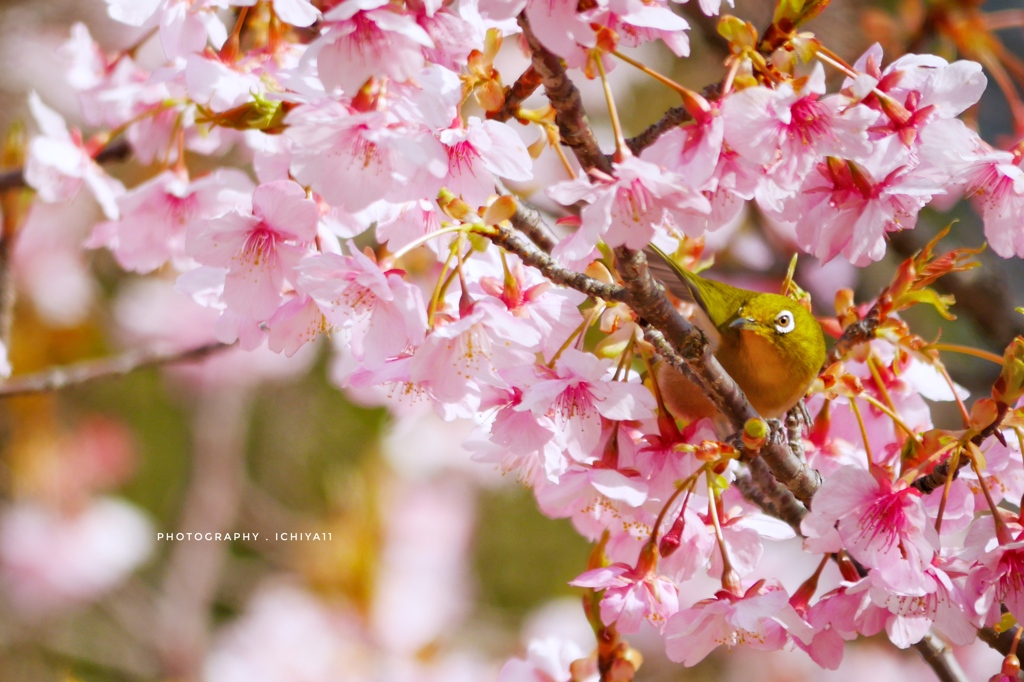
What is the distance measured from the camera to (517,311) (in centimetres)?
90

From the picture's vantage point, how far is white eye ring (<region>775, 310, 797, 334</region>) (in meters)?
1.20

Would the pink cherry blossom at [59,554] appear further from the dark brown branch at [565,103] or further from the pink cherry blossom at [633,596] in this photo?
the dark brown branch at [565,103]

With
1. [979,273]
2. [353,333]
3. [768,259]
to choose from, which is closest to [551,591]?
[768,259]

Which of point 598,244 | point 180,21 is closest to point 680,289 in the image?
point 598,244

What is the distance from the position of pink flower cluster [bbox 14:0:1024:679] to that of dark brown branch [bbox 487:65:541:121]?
4 cm

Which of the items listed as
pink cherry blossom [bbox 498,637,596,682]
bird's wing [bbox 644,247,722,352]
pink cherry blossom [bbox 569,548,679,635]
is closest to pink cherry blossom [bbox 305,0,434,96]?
bird's wing [bbox 644,247,722,352]

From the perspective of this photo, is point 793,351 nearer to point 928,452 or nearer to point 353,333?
point 928,452

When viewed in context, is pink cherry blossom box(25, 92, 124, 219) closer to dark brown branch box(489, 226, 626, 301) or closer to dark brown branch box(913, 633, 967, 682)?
dark brown branch box(489, 226, 626, 301)

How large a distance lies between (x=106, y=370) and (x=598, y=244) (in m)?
1.22

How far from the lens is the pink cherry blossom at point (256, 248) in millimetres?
875

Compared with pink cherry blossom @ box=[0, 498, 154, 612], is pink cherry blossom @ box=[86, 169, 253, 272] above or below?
above

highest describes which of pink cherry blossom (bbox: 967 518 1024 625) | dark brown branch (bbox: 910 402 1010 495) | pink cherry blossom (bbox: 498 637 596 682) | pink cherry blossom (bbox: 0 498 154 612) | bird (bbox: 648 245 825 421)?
dark brown branch (bbox: 910 402 1010 495)

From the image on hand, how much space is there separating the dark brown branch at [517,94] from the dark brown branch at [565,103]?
0.15 ft

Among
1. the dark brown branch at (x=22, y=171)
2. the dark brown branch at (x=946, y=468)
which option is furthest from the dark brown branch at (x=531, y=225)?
the dark brown branch at (x=22, y=171)
